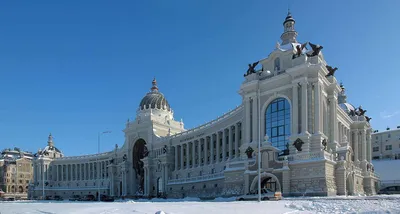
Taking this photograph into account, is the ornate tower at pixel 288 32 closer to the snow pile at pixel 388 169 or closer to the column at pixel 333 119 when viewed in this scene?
the column at pixel 333 119

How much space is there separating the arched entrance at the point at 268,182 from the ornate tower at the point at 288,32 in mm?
27074

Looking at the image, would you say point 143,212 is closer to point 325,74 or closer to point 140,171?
point 325,74

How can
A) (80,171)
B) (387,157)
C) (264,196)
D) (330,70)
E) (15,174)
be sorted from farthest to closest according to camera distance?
(15,174) → (80,171) → (387,157) → (330,70) → (264,196)

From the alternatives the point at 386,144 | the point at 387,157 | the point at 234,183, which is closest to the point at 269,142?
the point at 234,183

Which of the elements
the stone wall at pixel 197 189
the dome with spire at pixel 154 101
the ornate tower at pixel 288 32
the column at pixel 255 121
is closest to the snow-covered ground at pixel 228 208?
the column at pixel 255 121

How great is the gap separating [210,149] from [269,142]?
31.4 metres

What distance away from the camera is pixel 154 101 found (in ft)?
369

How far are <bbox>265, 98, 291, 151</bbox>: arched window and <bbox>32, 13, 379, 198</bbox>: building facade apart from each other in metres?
0.16

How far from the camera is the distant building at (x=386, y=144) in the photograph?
10894 centimetres

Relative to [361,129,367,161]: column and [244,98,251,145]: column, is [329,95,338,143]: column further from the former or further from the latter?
[361,129,367,161]: column

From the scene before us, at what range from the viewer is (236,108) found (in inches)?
2940

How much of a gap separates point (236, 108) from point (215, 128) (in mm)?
10092

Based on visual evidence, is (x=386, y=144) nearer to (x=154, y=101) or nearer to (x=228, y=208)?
(x=154, y=101)

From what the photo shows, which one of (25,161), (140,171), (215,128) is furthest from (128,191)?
(25,161)
